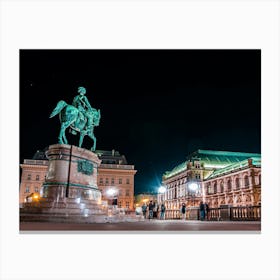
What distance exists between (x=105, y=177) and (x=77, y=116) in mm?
61118

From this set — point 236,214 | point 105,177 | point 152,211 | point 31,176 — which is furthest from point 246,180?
point 236,214

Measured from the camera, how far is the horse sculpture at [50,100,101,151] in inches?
701

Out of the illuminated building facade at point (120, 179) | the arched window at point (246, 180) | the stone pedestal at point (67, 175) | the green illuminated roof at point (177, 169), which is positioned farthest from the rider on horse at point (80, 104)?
the green illuminated roof at point (177, 169)

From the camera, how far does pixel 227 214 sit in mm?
19953

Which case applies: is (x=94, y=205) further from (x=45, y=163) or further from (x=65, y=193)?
(x=45, y=163)

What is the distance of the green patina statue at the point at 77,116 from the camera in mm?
17977

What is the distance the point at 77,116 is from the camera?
18.7 metres

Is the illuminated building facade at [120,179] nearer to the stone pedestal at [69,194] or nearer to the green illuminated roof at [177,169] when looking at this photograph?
the green illuminated roof at [177,169]

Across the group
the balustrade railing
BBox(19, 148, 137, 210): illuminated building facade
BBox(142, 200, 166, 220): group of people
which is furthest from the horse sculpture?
BBox(19, 148, 137, 210): illuminated building facade

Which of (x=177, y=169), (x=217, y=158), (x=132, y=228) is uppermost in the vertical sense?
(x=217, y=158)

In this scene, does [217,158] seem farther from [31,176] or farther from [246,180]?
[31,176]

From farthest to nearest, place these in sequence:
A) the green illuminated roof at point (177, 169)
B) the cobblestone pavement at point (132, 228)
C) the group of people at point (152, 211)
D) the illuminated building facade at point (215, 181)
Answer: the green illuminated roof at point (177, 169) → the illuminated building facade at point (215, 181) → the group of people at point (152, 211) → the cobblestone pavement at point (132, 228)
